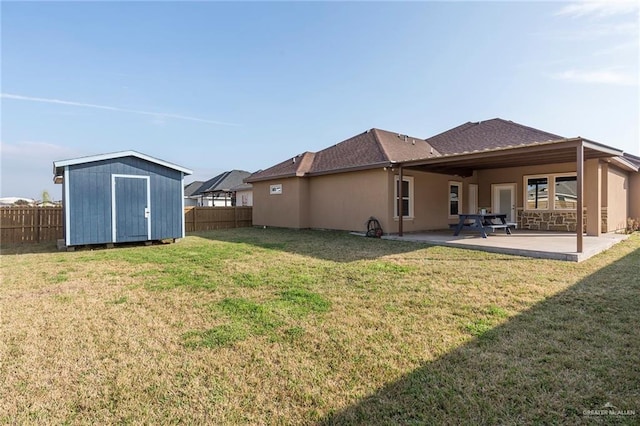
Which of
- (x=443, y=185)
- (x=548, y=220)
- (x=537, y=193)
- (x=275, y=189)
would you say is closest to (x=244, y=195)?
(x=275, y=189)

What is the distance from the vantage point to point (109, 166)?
9.23 metres

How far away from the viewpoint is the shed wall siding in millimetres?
8750

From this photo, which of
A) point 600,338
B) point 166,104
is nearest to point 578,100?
point 600,338

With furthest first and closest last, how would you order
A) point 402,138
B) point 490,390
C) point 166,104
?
point 166,104 → point 402,138 → point 490,390

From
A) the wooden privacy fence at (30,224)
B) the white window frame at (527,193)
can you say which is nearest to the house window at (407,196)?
the white window frame at (527,193)

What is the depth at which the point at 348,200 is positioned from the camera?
12.7 metres

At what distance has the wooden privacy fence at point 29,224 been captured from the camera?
35.4 ft

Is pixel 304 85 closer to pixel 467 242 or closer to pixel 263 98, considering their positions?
pixel 263 98

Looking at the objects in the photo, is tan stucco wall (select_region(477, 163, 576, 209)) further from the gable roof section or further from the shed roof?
the gable roof section

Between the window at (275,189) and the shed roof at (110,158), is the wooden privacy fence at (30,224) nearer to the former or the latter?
the shed roof at (110,158)

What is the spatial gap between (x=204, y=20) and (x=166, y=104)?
625 centimetres

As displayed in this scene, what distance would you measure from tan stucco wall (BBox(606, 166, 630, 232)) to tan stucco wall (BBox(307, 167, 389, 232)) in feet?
26.0

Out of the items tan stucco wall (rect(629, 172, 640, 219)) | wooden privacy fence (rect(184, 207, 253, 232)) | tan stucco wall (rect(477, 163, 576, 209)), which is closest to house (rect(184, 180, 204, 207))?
wooden privacy fence (rect(184, 207, 253, 232))

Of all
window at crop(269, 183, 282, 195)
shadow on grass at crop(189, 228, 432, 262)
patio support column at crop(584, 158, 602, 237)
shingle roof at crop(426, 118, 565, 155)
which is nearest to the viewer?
shadow on grass at crop(189, 228, 432, 262)
